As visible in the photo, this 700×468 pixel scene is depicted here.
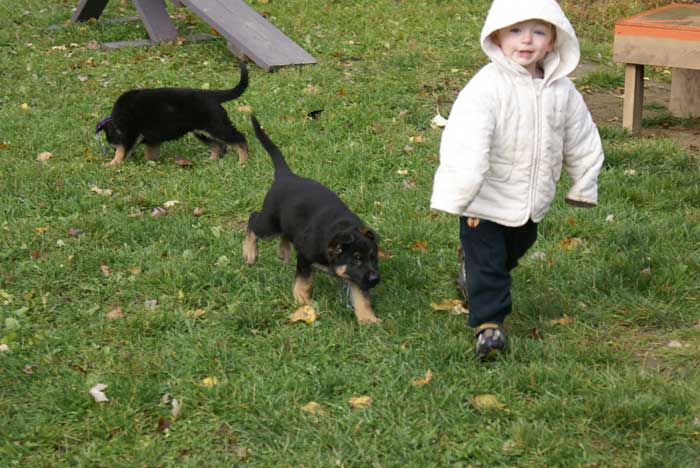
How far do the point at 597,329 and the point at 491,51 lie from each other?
1.47 m

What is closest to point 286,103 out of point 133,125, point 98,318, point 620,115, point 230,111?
point 230,111

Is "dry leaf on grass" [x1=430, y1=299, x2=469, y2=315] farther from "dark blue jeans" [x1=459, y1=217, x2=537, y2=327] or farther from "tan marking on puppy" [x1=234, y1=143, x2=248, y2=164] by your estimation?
"tan marking on puppy" [x1=234, y1=143, x2=248, y2=164]

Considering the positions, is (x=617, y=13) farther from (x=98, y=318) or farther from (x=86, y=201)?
(x=98, y=318)

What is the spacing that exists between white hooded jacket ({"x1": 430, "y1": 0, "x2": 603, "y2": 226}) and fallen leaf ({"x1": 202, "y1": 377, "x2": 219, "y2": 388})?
1.20 metres

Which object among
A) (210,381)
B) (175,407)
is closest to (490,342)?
(210,381)

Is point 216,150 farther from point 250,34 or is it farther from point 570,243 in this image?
point 250,34

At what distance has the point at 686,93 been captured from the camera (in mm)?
8109

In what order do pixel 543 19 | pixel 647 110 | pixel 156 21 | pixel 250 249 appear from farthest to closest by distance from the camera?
pixel 156 21 < pixel 647 110 < pixel 250 249 < pixel 543 19

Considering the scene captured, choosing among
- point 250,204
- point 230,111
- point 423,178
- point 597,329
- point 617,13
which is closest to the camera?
point 597,329

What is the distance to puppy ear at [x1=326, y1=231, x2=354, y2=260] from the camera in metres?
4.30

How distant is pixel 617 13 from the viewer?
12.1 metres

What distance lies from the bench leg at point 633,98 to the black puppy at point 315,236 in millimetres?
3576

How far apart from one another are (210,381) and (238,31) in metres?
6.67

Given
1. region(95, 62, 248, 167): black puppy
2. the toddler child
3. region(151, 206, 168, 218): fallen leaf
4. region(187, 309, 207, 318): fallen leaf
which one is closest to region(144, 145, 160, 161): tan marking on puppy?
region(95, 62, 248, 167): black puppy
